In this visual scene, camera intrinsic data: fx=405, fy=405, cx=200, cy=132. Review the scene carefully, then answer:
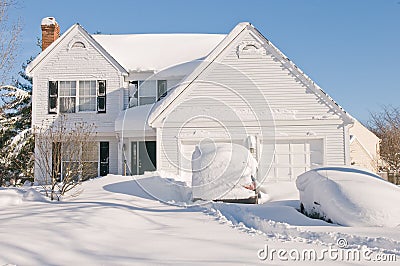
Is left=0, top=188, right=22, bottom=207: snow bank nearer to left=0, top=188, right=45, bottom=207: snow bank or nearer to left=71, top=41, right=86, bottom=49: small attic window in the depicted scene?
left=0, top=188, right=45, bottom=207: snow bank

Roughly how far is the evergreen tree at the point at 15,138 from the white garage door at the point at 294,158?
1170 cm

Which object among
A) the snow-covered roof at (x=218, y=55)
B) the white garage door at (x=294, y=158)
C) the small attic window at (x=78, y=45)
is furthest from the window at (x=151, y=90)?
the white garage door at (x=294, y=158)

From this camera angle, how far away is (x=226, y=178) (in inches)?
442

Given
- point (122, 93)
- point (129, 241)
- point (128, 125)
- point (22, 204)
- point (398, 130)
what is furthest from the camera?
point (398, 130)

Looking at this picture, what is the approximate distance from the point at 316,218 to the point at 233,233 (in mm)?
2474

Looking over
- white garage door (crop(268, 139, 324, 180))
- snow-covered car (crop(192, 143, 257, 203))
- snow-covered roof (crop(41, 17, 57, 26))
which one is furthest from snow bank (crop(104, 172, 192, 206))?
snow-covered roof (crop(41, 17, 57, 26))

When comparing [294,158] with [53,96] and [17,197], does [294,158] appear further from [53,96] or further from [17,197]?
[53,96]

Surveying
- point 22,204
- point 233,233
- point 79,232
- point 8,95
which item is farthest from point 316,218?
point 8,95

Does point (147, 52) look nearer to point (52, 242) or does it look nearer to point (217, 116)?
point (217, 116)

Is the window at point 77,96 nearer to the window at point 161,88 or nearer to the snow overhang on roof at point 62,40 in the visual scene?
the snow overhang on roof at point 62,40

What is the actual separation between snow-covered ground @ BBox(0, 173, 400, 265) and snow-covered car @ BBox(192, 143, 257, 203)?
23.6 inches

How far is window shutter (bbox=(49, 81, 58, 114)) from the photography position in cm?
1984

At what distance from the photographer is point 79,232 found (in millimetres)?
6469

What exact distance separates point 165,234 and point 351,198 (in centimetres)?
371
